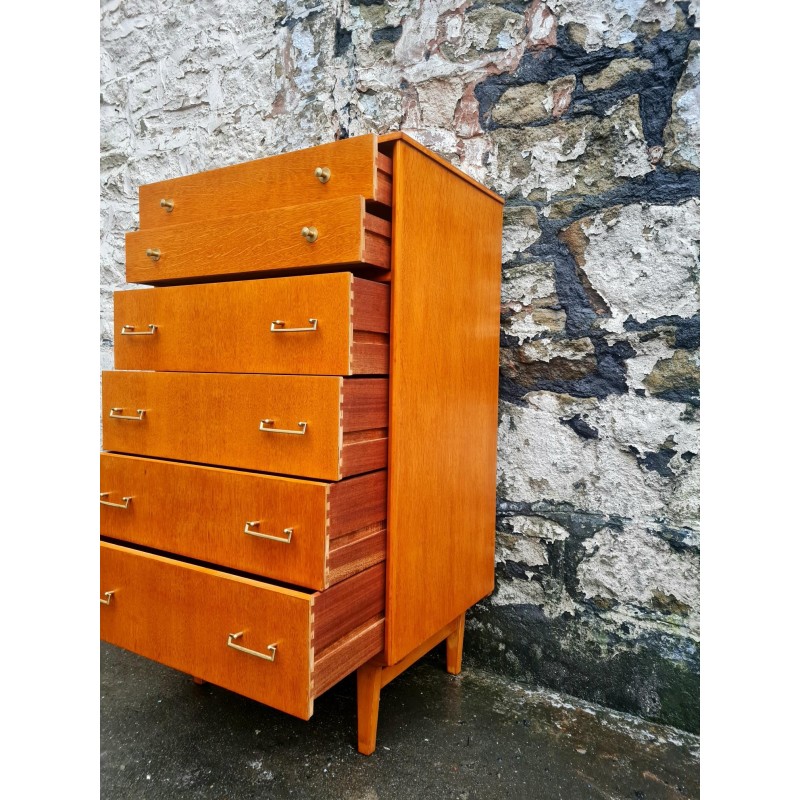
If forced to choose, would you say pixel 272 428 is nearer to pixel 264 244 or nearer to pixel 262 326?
pixel 262 326

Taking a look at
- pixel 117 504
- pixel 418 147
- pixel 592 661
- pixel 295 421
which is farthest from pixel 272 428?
pixel 592 661

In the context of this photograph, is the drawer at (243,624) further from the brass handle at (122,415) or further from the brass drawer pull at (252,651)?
the brass handle at (122,415)

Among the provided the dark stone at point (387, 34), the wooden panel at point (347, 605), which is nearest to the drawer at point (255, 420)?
the wooden panel at point (347, 605)

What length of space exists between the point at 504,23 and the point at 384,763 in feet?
5.89

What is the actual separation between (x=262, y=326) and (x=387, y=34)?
110cm

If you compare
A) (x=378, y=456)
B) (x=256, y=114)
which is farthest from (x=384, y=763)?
(x=256, y=114)

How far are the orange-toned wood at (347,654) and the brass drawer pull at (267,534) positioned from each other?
0.67ft

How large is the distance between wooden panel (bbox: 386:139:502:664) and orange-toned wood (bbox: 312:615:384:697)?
0.10 feet

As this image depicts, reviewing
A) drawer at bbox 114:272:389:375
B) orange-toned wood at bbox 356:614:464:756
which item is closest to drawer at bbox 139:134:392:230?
drawer at bbox 114:272:389:375

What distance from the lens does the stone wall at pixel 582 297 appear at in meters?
1.44

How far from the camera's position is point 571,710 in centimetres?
150

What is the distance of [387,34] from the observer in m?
1.78

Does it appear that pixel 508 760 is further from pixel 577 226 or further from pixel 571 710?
pixel 577 226

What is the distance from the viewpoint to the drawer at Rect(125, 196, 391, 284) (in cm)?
112
